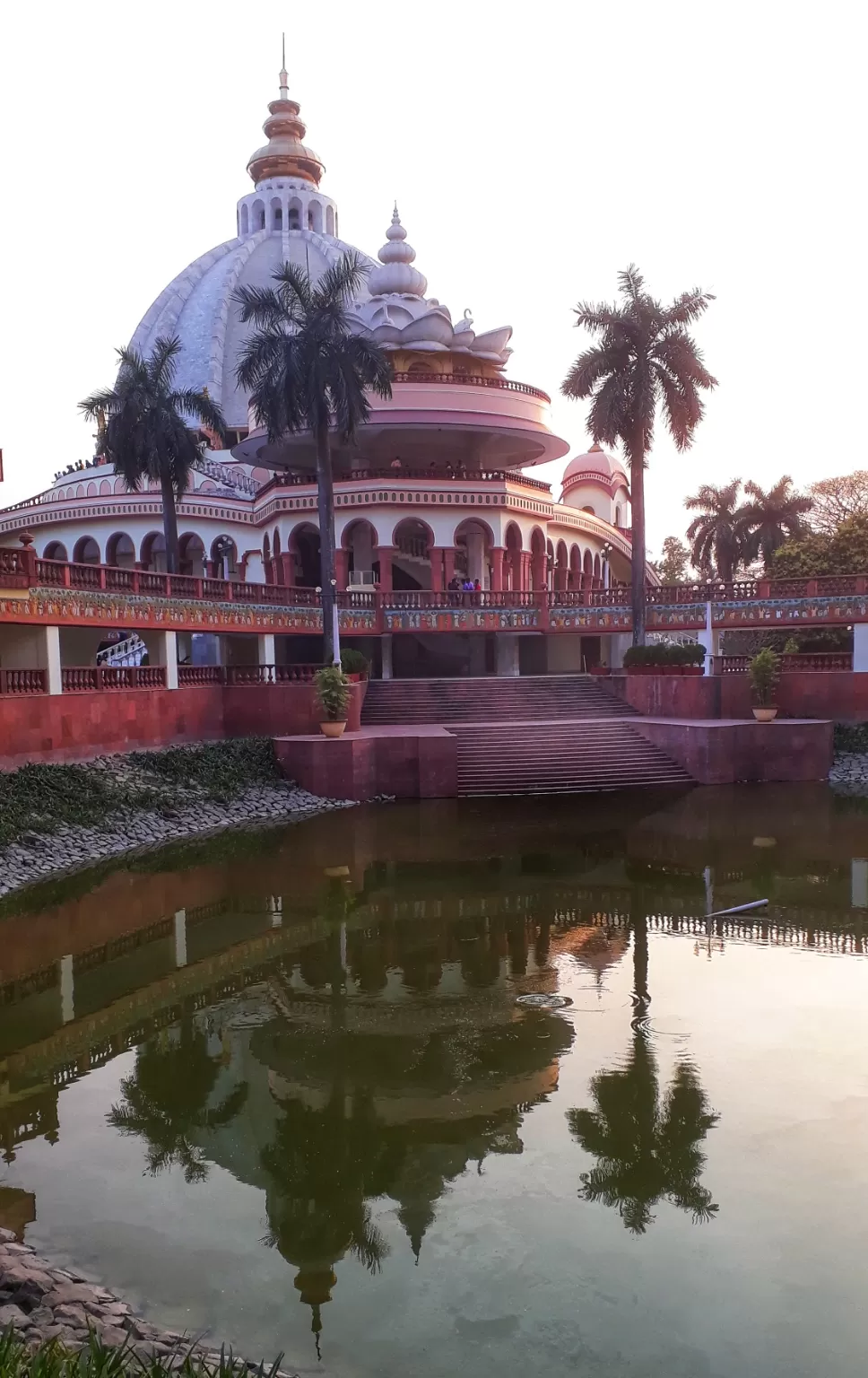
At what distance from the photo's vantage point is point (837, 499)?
46.7 metres

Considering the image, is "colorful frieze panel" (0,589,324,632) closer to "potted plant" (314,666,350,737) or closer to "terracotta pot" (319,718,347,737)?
"potted plant" (314,666,350,737)

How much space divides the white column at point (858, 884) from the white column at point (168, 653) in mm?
14229

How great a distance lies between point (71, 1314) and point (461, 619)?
2620 centimetres

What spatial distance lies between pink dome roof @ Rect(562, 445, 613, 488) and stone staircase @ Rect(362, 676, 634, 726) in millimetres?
25834

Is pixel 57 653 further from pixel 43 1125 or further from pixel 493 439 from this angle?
pixel 493 439

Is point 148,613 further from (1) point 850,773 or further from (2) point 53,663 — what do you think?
(1) point 850,773

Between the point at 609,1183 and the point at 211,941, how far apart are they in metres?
6.79

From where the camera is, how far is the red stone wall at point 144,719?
1830 centimetres

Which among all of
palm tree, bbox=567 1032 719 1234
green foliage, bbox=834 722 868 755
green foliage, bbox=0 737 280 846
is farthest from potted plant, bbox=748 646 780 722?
palm tree, bbox=567 1032 719 1234

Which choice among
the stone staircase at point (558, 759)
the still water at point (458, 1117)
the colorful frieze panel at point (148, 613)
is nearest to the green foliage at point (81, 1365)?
the still water at point (458, 1117)

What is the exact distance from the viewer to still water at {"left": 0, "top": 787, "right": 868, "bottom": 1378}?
207 inches

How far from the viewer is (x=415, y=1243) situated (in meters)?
5.88

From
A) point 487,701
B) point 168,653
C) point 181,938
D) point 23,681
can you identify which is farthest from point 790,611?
point 181,938

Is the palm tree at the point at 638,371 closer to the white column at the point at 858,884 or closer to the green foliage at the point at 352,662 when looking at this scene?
the green foliage at the point at 352,662
